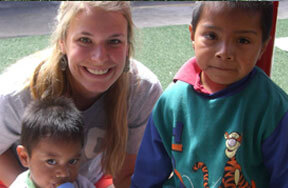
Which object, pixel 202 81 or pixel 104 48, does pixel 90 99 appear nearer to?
pixel 104 48

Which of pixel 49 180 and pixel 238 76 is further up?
pixel 238 76

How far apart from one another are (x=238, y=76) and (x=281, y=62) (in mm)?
1517

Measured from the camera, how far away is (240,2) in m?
1.05

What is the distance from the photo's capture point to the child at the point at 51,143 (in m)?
1.26

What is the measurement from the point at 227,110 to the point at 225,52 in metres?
0.16

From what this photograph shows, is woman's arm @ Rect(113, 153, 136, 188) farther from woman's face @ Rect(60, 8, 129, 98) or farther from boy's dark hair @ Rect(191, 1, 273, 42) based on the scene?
boy's dark hair @ Rect(191, 1, 273, 42)

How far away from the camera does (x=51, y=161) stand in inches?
50.2

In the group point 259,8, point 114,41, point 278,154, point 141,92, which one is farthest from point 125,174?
point 259,8

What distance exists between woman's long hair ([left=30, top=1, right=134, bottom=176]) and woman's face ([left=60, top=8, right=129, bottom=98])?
2 centimetres

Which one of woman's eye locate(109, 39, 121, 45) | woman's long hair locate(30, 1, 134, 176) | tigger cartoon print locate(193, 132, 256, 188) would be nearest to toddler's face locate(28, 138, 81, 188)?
woman's long hair locate(30, 1, 134, 176)

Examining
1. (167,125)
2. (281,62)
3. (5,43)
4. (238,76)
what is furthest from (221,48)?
(5,43)

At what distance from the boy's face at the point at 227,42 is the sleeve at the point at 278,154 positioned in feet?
0.56

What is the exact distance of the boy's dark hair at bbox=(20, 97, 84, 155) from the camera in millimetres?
1270

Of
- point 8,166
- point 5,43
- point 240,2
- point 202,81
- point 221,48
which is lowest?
point 8,166
